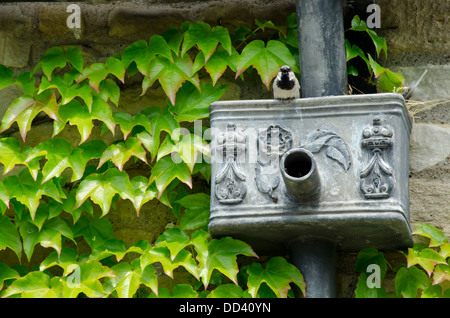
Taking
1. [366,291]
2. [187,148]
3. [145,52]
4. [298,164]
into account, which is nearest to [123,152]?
[187,148]

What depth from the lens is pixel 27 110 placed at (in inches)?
85.1

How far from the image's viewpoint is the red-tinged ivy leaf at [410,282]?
1.97 meters

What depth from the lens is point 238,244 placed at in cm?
197

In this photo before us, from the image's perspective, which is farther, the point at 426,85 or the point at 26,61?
the point at 26,61

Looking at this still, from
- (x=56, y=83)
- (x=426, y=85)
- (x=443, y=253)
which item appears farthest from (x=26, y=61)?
(x=443, y=253)

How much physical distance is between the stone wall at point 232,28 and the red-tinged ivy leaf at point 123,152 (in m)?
0.14

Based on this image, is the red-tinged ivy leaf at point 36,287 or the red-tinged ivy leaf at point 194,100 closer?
the red-tinged ivy leaf at point 36,287

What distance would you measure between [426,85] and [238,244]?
683 millimetres

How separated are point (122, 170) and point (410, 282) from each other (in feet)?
2.59

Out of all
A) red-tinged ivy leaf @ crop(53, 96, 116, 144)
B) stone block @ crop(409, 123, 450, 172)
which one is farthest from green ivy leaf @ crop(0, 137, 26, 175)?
stone block @ crop(409, 123, 450, 172)

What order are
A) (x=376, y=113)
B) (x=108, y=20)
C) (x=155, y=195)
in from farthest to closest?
(x=108, y=20) < (x=155, y=195) < (x=376, y=113)

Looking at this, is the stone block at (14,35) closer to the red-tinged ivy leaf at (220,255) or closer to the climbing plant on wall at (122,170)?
the climbing plant on wall at (122,170)

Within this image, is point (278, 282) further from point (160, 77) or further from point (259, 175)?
point (160, 77)

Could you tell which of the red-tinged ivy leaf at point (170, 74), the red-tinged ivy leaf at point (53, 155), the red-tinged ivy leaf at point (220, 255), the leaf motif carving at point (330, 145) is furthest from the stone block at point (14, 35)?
the leaf motif carving at point (330, 145)
